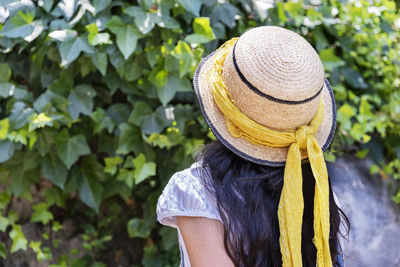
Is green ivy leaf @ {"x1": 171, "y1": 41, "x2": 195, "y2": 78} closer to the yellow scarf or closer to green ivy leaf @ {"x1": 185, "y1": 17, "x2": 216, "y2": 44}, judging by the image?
green ivy leaf @ {"x1": 185, "y1": 17, "x2": 216, "y2": 44}

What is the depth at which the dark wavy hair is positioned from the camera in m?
1.05

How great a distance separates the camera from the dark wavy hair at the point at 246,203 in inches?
41.2

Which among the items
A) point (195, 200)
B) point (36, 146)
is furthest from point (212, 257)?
point (36, 146)

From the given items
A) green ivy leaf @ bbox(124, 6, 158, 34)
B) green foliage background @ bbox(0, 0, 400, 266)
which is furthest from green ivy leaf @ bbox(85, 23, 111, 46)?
green ivy leaf @ bbox(124, 6, 158, 34)

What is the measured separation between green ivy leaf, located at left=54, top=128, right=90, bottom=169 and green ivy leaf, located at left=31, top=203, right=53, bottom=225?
1.08 ft

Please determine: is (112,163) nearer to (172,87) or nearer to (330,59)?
(172,87)

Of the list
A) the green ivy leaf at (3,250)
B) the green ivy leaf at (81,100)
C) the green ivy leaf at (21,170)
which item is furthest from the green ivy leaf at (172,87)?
the green ivy leaf at (3,250)

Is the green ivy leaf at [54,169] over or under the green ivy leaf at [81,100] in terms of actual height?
under

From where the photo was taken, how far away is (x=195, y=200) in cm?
104

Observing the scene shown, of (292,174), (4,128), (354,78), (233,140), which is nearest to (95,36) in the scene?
(4,128)

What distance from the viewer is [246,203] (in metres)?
1.07

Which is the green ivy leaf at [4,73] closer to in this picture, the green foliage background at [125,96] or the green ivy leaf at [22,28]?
the green foliage background at [125,96]

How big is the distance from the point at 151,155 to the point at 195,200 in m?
0.87

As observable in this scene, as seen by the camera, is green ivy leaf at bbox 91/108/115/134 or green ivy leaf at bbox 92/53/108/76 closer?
green ivy leaf at bbox 92/53/108/76
